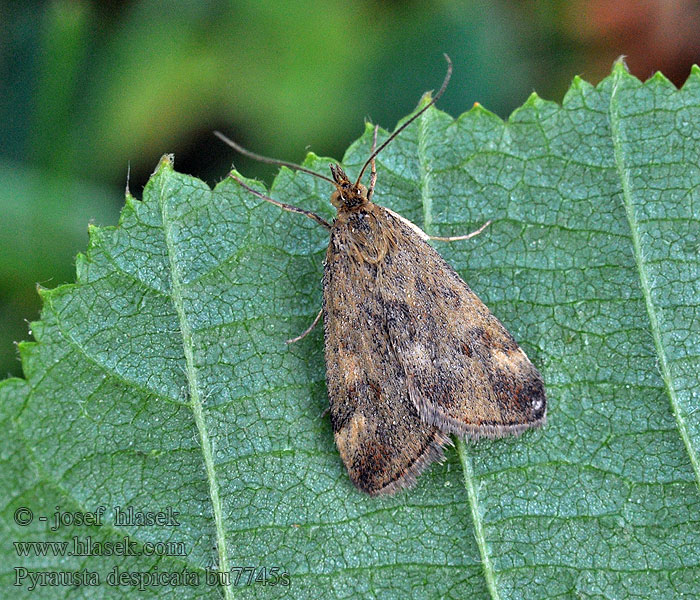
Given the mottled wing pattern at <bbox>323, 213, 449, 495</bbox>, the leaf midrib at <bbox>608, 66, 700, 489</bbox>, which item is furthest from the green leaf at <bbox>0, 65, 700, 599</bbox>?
the mottled wing pattern at <bbox>323, 213, 449, 495</bbox>

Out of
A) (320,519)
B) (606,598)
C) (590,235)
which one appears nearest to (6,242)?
(320,519)

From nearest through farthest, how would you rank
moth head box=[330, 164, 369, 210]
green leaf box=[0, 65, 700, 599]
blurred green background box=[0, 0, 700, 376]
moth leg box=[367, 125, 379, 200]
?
1. green leaf box=[0, 65, 700, 599]
2. moth head box=[330, 164, 369, 210]
3. moth leg box=[367, 125, 379, 200]
4. blurred green background box=[0, 0, 700, 376]

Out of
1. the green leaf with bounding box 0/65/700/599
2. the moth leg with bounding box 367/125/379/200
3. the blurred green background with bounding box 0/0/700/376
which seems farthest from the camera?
the blurred green background with bounding box 0/0/700/376

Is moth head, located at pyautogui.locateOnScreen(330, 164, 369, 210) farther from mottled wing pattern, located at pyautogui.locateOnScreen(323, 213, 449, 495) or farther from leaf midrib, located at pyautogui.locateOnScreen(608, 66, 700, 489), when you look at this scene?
leaf midrib, located at pyautogui.locateOnScreen(608, 66, 700, 489)

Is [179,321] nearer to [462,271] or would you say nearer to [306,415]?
[306,415]

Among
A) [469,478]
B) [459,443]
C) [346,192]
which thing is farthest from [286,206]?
[469,478]

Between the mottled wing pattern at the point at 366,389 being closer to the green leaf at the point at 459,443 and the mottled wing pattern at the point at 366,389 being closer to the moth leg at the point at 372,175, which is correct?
the green leaf at the point at 459,443
